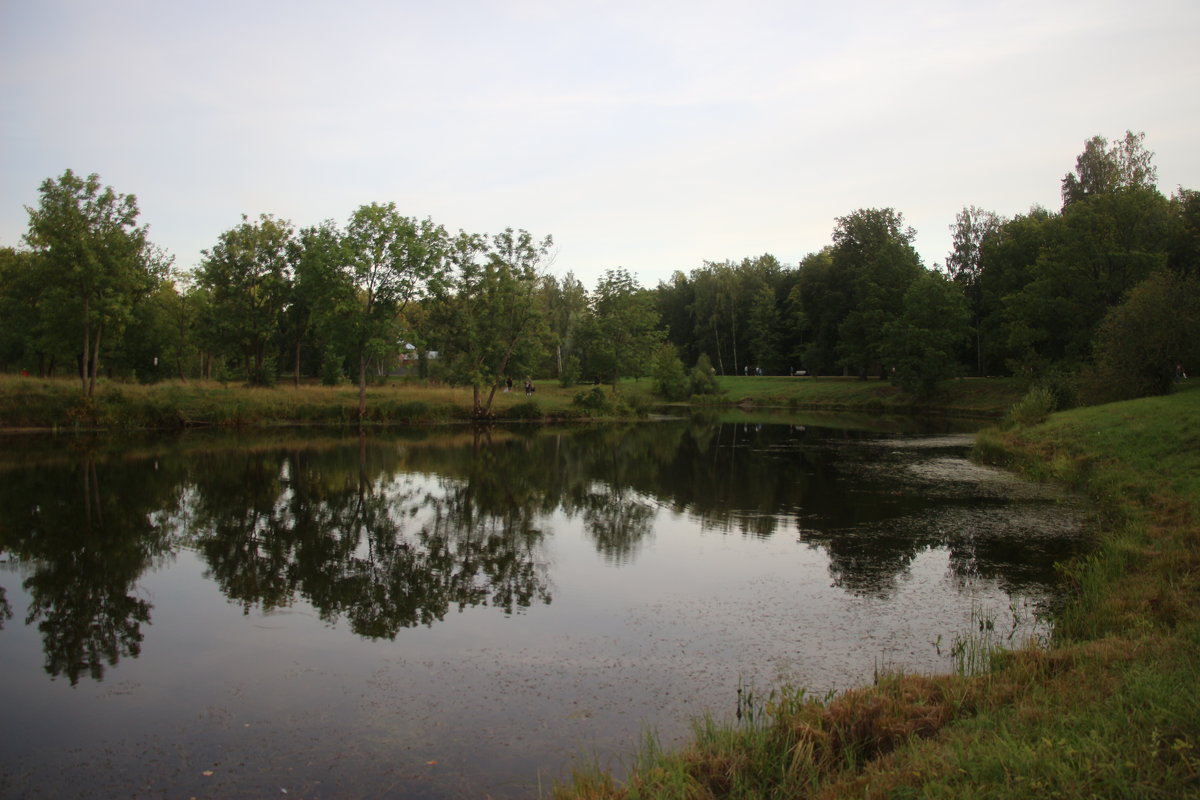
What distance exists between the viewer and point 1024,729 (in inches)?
215

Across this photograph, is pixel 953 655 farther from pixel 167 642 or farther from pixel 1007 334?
pixel 1007 334

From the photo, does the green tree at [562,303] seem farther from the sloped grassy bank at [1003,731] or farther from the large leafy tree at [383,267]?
the sloped grassy bank at [1003,731]

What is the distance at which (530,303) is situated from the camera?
4394 cm

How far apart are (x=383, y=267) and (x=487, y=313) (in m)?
6.06

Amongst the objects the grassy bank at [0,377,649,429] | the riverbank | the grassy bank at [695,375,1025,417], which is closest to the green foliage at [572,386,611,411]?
the riverbank

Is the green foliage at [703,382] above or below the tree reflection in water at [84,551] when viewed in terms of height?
above

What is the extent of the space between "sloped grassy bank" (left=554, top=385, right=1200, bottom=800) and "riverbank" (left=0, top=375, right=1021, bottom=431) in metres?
35.5

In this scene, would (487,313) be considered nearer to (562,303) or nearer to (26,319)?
(26,319)

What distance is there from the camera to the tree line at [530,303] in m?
33.3

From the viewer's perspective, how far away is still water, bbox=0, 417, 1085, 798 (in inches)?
258

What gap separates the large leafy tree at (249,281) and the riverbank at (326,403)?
3.69 metres

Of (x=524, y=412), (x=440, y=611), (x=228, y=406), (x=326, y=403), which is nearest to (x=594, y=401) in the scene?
(x=524, y=412)

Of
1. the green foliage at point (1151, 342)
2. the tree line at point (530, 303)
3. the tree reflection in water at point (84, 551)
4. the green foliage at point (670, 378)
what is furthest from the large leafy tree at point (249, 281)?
the green foliage at point (1151, 342)

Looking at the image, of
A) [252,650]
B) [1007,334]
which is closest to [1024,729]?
[252,650]
